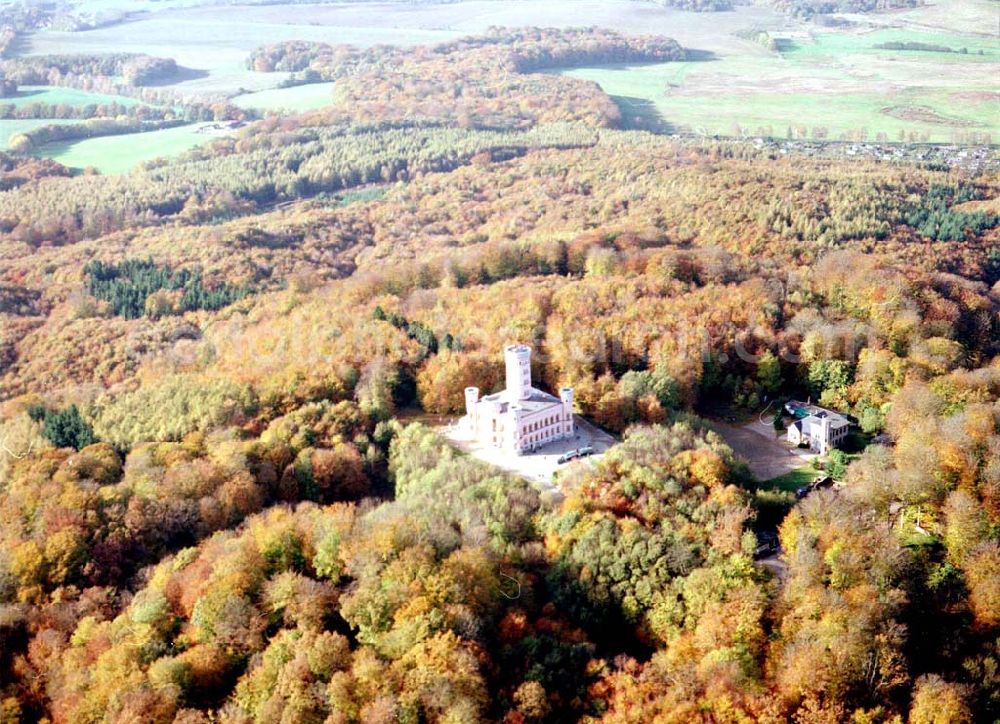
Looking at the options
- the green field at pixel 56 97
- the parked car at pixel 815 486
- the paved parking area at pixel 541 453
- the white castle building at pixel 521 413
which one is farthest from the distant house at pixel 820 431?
the green field at pixel 56 97

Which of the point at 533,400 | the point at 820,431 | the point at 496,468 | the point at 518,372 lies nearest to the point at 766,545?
the point at 820,431

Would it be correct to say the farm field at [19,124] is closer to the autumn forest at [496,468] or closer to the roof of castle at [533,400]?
the autumn forest at [496,468]

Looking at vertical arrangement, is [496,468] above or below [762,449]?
above

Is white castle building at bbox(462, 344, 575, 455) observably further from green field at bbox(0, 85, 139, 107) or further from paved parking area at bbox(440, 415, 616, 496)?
green field at bbox(0, 85, 139, 107)

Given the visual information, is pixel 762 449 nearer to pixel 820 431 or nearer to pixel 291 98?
pixel 820 431

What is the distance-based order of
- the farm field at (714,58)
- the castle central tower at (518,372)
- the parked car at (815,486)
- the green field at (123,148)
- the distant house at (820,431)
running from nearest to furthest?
1. the parked car at (815,486)
2. the castle central tower at (518,372)
3. the distant house at (820,431)
4. the green field at (123,148)
5. the farm field at (714,58)

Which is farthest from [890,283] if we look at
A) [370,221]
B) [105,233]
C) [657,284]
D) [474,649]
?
[105,233]

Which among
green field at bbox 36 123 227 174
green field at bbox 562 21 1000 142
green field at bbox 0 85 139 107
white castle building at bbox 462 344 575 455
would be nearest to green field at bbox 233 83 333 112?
green field at bbox 36 123 227 174
